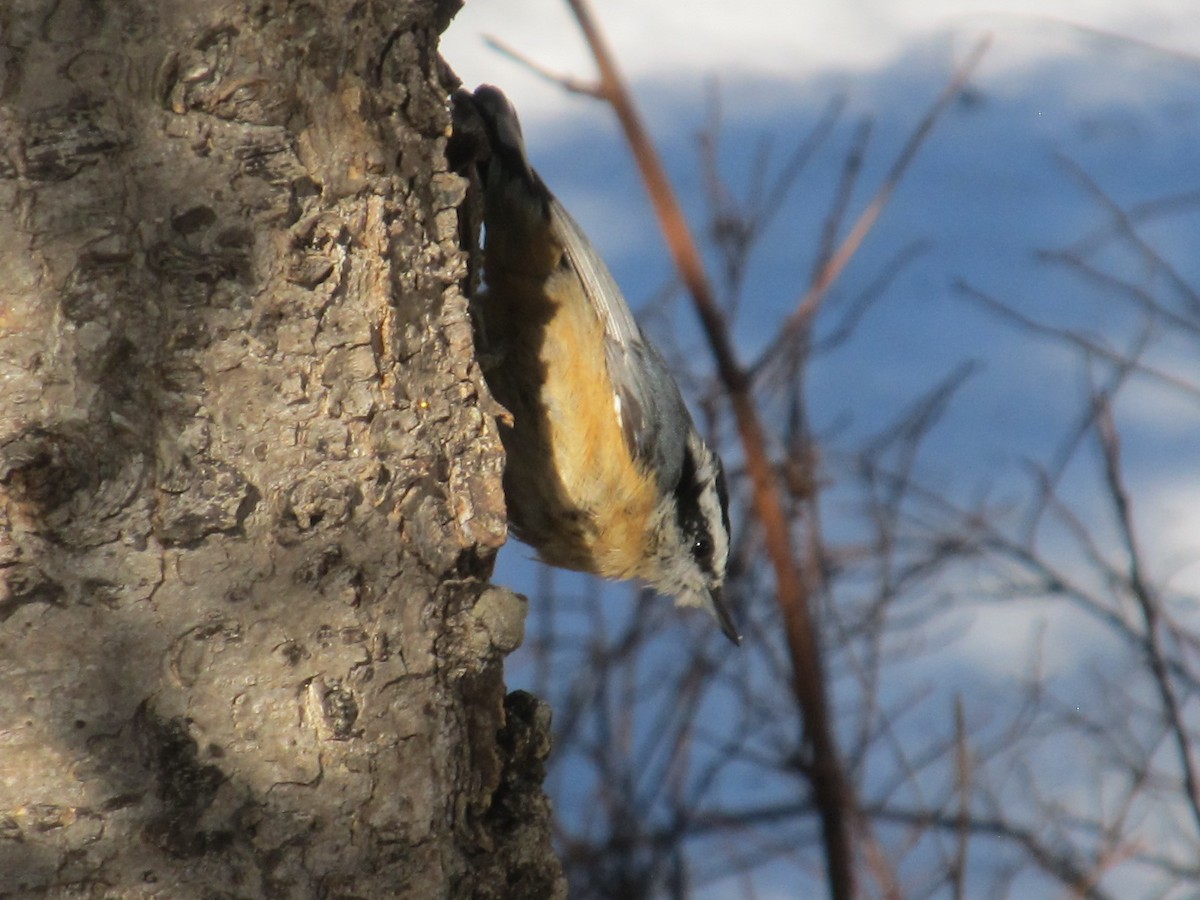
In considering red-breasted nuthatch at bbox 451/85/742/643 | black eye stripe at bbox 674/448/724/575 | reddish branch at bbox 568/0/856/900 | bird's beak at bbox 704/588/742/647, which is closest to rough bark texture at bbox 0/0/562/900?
red-breasted nuthatch at bbox 451/85/742/643

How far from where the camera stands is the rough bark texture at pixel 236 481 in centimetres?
136

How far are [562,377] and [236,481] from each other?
1.27 m

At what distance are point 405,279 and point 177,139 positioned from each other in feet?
1.09

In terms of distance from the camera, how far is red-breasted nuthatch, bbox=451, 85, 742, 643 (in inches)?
102

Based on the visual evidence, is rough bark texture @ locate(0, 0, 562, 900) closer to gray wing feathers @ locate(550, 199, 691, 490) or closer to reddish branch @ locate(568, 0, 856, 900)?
gray wing feathers @ locate(550, 199, 691, 490)

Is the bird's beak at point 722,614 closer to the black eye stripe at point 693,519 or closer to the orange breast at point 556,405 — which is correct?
the black eye stripe at point 693,519

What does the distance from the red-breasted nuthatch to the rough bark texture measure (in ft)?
2.87

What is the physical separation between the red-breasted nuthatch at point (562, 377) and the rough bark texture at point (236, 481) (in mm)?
874

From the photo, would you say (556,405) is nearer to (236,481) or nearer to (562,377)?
(562,377)

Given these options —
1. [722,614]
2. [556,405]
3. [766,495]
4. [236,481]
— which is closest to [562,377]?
[556,405]

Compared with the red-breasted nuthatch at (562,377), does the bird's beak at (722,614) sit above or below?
below

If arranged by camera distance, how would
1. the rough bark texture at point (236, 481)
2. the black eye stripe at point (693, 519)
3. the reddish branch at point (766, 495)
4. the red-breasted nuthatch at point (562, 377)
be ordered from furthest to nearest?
the black eye stripe at point (693, 519) → the reddish branch at point (766, 495) → the red-breasted nuthatch at point (562, 377) → the rough bark texture at point (236, 481)

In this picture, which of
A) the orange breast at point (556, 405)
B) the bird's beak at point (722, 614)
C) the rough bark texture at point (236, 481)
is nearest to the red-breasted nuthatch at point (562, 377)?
the orange breast at point (556, 405)

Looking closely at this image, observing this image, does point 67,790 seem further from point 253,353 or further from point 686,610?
point 686,610
